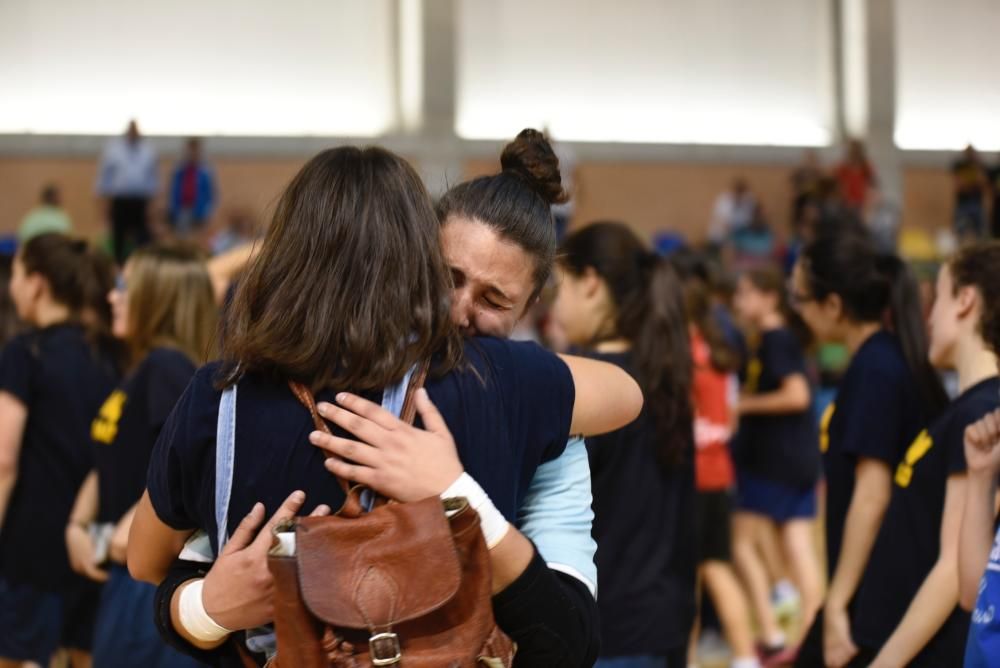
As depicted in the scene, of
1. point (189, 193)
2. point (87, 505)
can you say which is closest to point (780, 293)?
point (87, 505)

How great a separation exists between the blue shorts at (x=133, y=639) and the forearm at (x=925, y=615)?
1.61m

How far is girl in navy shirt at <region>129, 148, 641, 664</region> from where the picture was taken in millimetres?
1579

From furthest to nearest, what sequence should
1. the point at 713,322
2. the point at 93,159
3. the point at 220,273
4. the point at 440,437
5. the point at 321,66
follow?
the point at 321,66 < the point at 93,159 < the point at 713,322 < the point at 220,273 < the point at 440,437

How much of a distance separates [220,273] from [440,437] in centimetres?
242

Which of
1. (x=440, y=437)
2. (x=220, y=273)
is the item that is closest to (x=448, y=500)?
(x=440, y=437)

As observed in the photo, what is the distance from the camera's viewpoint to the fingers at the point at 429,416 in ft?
5.20

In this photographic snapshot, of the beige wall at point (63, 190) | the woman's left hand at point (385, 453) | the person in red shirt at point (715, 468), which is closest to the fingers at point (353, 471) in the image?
the woman's left hand at point (385, 453)

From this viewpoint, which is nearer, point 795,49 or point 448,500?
point 448,500

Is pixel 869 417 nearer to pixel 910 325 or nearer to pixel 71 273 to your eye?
pixel 910 325

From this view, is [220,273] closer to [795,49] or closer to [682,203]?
[682,203]

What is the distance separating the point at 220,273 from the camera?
385 cm

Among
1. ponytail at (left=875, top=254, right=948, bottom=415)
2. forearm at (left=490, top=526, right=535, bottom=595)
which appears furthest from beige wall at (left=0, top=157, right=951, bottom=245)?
forearm at (left=490, top=526, right=535, bottom=595)

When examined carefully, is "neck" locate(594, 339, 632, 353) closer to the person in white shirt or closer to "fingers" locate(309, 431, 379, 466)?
"fingers" locate(309, 431, 379, 466)

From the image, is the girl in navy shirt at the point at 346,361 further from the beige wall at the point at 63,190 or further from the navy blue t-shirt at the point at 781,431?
the beige wall at the point at 63,190
